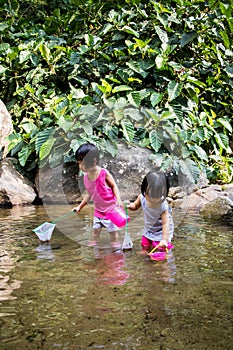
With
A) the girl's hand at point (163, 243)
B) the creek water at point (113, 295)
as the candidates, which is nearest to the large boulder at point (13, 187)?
the creek water at point (113, 295)

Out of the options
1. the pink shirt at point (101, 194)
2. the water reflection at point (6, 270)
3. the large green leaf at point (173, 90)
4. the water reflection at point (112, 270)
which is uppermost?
the large green leaf at point (173, 90)

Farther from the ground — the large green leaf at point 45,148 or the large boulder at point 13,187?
the large green leaf at point 45,148

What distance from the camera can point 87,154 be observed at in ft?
13.3

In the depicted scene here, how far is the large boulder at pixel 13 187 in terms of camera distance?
6.81m

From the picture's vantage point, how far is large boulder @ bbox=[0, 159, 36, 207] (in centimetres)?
681

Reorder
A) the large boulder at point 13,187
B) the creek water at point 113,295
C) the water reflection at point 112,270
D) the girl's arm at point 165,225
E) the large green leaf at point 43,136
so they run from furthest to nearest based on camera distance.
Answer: the large green leaf at point 43,136
the large boulder at point 13,187
the girl's arm at point 165,225
the water reflection at point 112,270
the creek water at point 113,295

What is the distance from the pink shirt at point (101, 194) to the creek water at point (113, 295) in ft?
1.20

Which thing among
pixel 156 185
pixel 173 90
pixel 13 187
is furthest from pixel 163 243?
pixel 173 90

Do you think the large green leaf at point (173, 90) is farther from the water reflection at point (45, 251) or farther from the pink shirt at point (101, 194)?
the water reflection at point (45, 251)

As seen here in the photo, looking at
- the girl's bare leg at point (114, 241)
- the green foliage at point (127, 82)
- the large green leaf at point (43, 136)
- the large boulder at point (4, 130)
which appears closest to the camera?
the girl's bare leg at point (114, 241)

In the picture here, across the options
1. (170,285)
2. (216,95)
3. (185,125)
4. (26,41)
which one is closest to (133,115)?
(185,125)

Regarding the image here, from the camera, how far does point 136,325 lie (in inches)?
83.6

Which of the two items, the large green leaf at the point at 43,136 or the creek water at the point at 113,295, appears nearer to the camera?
the creek water at the point at 113,295

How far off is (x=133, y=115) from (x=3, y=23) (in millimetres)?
3872
